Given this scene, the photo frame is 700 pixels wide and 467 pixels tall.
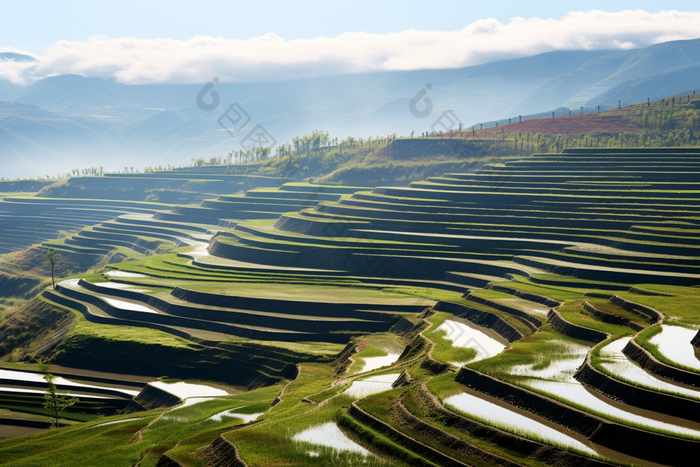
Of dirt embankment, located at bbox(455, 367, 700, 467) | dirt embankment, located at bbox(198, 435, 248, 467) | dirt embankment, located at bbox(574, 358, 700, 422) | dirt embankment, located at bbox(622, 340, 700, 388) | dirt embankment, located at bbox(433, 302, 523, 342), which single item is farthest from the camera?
dirt embankment, located at bbox(433, 302, 523, 342)

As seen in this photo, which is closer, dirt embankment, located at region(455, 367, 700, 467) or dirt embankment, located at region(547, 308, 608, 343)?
dirt embankment, located at region(455, 367, 700, 467)

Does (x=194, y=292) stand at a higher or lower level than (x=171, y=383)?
higher

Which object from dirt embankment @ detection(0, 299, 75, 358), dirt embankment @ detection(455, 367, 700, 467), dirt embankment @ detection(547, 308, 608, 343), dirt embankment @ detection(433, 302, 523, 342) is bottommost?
dirt embankment @ detection(0, 299, 75, 358)

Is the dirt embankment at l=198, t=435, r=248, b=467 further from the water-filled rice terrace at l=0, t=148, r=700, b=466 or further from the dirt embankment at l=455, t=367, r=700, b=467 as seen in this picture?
the dirt embankment at l=455, t=367, r=700, b=467

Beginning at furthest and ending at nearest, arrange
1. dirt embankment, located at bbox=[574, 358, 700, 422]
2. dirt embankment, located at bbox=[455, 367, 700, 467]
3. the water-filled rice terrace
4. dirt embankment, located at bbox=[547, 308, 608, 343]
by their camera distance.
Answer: dirt embankment, located at bbox=[547, 308, 608, 343]
the water-filled rice terrace
dirt embankment, located at bbox=[574, 358, 700, 422]
dirt embankment, located at bbox=[455, 367, 700, 467]

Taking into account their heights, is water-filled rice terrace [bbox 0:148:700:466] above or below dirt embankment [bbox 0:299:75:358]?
above

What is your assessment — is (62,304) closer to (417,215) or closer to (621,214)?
(417,215)

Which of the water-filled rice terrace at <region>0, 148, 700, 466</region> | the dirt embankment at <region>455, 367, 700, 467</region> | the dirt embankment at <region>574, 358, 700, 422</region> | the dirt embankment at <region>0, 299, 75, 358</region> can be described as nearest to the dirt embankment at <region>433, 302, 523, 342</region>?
the water-filled rice terrace at <region>0, 148, 700, 466</region>

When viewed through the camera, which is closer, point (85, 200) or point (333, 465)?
point (333, 465)

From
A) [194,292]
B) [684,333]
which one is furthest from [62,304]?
[684,333]
